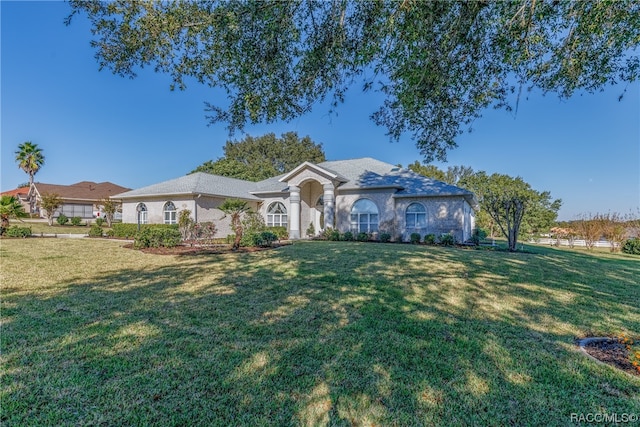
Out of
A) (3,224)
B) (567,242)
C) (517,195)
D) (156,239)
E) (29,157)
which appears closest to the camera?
(156,239)

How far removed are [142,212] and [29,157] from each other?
2451 centimetres

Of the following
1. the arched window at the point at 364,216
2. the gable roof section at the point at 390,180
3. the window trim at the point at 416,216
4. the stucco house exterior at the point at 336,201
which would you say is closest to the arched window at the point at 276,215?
the stucco house exterior at the point at 336,201

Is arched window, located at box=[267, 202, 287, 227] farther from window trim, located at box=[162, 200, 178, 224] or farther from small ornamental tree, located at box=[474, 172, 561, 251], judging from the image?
small ornamental tree, located at box=[474, 172, 561, 251]

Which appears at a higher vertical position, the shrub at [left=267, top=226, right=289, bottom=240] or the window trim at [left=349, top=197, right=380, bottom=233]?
the window trim at [left=349, top=197, right=380, bottom=233]

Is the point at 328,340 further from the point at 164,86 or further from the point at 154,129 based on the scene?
the point at 154,129

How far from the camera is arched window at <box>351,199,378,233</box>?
21.1m

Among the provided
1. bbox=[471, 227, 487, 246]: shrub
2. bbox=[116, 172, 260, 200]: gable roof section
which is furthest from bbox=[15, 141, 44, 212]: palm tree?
bbox=[471, 227, 487, 246]: shrub

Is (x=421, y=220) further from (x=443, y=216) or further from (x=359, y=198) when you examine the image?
(x=359, y=198)

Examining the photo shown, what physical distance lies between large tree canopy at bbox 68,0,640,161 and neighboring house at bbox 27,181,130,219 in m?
41.2

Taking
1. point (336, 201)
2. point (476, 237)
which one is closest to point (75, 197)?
point (336, 201)

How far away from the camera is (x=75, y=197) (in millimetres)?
38562

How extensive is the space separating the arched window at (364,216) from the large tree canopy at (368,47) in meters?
14.4

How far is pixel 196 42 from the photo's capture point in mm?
5836

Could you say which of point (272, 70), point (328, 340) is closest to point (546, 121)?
point (272, 70)
